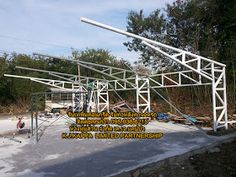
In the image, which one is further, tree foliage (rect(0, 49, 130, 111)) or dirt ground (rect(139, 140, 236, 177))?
tree foliage (rect(0, 49, 130, 111))

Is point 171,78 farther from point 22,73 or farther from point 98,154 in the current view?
point 22,73

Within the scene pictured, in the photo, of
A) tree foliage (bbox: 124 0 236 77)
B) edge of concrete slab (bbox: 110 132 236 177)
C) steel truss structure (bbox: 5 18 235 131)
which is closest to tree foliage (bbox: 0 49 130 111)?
steel truss structure (bbox: 5 18 235 131)

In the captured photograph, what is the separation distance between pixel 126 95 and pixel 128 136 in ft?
32.6

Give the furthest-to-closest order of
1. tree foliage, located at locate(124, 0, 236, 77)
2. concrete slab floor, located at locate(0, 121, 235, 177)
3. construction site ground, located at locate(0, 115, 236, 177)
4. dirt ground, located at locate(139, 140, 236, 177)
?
tree foliage, located at locate(124, 0, 236, 77), concrete slab floor, located at locate(0, 121, 235, 177), construction site ground, located at locate(0, 115, 236, 177), dirt ground, located at locate(139, 140, 236, 177)

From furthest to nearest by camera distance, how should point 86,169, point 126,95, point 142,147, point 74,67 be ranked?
point 74,67 < point 126,95 < point 142,147 < point 86,169

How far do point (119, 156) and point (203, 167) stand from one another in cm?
183

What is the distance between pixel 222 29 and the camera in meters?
15.7

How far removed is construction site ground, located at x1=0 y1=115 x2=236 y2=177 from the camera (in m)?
5.38

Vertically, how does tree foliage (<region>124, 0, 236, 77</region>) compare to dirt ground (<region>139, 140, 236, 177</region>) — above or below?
above

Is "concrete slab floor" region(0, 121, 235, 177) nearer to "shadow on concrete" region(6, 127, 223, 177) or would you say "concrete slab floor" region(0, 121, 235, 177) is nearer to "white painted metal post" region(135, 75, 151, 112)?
"shadow on concrete" region(6, 127, 223, 177)

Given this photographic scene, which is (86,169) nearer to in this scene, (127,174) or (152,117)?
(127,174)

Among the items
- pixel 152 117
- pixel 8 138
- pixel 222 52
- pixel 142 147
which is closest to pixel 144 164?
pixel 142 147

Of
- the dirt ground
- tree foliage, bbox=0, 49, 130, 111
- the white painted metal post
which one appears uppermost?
tree foliage, bbox=0, 49, 130, 111

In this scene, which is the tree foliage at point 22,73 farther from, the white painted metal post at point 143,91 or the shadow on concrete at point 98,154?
the shadow on concrete at point 98,154
